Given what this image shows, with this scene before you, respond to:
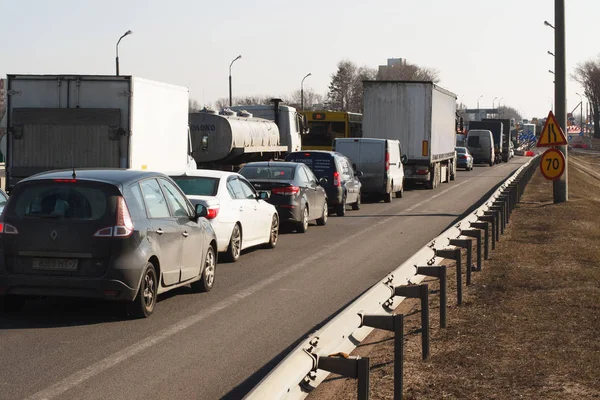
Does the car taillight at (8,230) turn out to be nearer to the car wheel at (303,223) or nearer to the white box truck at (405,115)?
the car wheel at (303,223)

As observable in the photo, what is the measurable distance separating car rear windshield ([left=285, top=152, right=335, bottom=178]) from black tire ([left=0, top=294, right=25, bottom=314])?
1618 centimetres

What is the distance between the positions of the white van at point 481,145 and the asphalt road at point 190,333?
63.6 m

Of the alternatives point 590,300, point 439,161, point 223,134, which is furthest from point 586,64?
point 590,300

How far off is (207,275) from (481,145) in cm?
6932

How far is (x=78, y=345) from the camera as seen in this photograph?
375 inches

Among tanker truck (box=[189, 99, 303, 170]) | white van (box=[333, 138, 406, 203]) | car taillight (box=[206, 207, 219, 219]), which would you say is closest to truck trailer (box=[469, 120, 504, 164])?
tanker truck (box=[189, 99, 303, 170])

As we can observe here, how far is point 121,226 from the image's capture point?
10656 millimetres

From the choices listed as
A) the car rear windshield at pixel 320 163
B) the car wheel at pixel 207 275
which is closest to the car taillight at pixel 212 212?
the car wheel at pixel 207 275

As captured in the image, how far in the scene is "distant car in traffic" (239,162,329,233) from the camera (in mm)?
21234

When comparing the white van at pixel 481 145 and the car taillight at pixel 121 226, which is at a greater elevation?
the white van at pixel 481 145

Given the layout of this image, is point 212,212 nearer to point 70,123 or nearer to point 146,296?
point 146,296

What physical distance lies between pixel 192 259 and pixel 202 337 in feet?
8.13

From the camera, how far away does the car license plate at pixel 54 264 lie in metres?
10.6

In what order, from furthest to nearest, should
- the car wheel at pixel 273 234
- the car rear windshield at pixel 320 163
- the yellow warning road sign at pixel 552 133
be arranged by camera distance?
1. the car rear windshield at pixel 320 163
2. the yellow warning road sign at pixel 552 133
3. the car wheel at pixel 273 234
